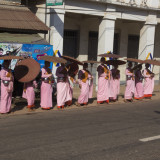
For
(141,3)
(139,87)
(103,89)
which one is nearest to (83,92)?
(103,89)

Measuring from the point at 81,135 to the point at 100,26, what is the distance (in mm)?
10393

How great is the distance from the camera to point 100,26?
17.0 metres

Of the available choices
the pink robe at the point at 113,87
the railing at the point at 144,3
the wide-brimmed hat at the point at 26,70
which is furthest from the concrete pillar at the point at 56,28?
the wide-brimmed hat at the point at 26,70

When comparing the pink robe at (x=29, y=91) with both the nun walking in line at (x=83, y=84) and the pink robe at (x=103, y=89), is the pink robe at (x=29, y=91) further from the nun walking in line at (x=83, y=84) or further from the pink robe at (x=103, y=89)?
the pink robe at (x=103, y=89)

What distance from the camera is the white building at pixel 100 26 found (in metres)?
14.9

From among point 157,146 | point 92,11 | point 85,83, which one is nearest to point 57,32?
point 92,11

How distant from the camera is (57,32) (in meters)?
14.7

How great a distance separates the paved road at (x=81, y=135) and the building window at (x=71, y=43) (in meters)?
7.49

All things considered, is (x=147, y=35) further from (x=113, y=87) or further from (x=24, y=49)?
(x=24, y=49)

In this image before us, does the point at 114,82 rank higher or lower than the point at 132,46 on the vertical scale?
lower

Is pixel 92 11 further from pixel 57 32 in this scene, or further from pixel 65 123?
pixel 65 123

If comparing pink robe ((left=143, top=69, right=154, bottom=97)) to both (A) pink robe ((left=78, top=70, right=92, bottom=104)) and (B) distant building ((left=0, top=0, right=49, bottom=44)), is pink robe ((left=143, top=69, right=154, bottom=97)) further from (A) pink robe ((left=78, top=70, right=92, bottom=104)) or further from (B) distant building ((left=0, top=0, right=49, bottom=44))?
(B) distant building ((left=0, top=0, right=49, bottom=44))

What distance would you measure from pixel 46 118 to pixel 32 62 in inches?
80.0

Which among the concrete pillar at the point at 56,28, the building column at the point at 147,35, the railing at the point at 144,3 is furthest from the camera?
the building column at the point at 147,35
